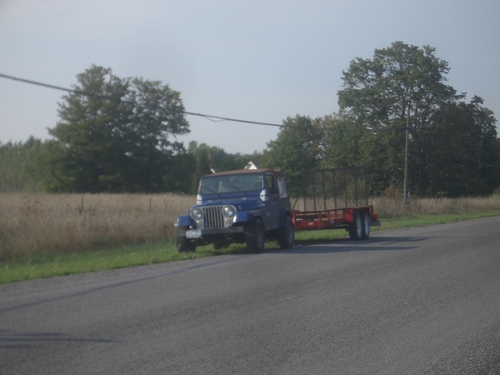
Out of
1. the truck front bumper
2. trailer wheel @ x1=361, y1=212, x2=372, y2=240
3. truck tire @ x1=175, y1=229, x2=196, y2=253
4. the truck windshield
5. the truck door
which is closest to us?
the truck front bumper

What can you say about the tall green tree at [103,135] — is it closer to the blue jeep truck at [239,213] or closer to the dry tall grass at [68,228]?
the dry tall grass at [68,228]

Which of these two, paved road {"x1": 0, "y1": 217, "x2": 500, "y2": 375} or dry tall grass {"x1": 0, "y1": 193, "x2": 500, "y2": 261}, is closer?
paved road {"x1": 0, "y1": 217, "x2": 500, "y2": 375}

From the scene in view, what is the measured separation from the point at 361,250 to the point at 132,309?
32.1ft

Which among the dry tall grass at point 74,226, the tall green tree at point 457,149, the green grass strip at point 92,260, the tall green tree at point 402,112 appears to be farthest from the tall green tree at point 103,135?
the green grass strip at point 92,260

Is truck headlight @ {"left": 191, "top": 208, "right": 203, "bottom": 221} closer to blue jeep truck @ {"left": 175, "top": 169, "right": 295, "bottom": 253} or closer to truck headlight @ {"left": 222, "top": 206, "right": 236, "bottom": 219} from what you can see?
blue jeep truck @ {"left": 175, "top": 169, "right": 295, "bottom": 253}

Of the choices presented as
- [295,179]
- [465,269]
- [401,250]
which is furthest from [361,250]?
[295,179]

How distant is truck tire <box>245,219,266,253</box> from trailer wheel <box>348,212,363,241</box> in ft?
18.6

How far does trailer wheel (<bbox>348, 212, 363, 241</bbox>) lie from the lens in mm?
22011

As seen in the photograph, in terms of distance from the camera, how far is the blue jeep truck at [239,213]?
1689cm

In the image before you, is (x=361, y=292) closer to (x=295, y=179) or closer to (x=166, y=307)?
(x=166, y=307)

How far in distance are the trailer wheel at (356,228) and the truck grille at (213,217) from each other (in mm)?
6458

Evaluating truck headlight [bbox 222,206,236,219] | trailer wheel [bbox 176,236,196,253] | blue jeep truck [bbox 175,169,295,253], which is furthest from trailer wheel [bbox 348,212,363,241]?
trailer wheel [bbox 176,236,196,253]

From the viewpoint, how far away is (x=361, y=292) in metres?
10.2

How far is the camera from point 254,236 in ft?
55.2
